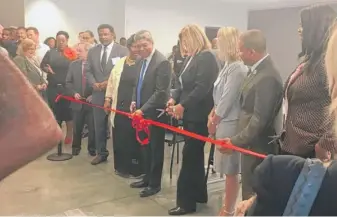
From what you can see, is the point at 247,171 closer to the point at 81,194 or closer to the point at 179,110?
the point at 179,110

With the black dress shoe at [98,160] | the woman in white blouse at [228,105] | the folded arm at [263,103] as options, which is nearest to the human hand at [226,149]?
the woman in white blouse at [228,105]

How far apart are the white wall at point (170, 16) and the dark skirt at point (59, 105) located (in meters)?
4.33

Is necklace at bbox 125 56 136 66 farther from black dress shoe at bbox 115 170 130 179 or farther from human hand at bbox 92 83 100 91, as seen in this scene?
black dress shoe at bbox 115 170 130 179

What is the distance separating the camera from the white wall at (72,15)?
8.77m

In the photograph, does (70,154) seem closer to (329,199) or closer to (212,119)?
(212,119)

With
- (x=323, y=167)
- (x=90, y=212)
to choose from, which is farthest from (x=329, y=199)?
(x=90, y=212)

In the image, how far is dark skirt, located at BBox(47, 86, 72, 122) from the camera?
202 inches

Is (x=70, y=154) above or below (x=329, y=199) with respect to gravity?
below

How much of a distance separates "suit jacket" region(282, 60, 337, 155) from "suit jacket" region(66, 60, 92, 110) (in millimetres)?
3114

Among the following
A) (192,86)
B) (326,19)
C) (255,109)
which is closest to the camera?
(326,19)

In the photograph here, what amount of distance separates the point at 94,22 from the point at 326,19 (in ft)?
26.0

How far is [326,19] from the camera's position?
2031 mm

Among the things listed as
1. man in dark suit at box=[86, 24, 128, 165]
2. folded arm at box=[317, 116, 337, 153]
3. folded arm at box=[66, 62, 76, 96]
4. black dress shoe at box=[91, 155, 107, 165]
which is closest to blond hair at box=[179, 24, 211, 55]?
folded arm at box=[317, 116, 337, 153]

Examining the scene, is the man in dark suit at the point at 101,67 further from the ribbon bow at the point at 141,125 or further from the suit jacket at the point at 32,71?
the ribbon bow at the point at 141,125
